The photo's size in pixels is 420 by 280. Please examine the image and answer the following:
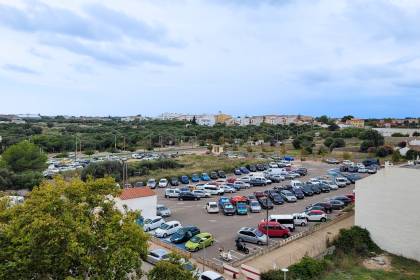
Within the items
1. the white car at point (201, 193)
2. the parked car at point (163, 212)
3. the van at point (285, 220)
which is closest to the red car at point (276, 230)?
the van at point (285, 220)

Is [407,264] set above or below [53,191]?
below

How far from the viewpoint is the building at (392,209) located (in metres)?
20.5

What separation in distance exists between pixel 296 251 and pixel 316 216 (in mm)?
7091

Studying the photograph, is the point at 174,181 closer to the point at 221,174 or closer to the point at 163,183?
the point at 163,183

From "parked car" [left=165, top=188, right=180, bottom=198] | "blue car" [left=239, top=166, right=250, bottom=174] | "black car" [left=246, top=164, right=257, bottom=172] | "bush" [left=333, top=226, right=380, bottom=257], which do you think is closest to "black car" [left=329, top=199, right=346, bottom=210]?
"bush" [left=333, top=226, right=380, bottom=257]

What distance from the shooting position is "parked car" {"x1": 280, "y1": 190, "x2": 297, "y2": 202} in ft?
108

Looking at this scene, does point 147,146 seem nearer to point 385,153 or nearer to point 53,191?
point 385,153

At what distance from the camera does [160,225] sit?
2511 cm

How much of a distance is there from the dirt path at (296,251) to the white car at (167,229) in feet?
22.0

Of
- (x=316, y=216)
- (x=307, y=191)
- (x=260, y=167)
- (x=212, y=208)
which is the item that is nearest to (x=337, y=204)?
(x=316, y=216)

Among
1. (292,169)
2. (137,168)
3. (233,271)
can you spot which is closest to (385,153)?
(292,169)

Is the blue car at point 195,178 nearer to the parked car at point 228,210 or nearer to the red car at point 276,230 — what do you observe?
Result: the parked car at point 228,210

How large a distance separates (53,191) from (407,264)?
18.1 meters

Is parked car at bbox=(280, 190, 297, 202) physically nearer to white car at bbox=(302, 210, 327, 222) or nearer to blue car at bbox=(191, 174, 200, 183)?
white car at bbox=(302, 210, 327, 222)
